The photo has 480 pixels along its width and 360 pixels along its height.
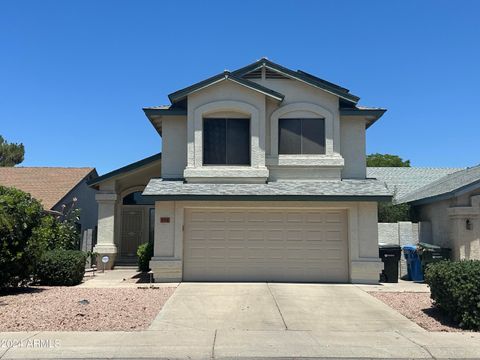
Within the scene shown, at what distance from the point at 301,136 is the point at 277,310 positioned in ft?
22.6

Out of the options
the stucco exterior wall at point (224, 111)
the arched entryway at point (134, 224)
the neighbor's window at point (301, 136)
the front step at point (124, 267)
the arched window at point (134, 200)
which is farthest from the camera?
the arched window at point (134, 200)

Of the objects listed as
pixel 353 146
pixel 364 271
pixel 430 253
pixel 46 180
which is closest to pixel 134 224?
pixel 46 180

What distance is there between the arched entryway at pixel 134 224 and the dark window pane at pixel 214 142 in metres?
5.92

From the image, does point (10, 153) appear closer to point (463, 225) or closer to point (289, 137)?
point (289, 137)

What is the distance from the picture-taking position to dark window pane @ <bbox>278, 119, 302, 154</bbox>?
1597 centimetres

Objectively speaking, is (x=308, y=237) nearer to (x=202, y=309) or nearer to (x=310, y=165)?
(x=310, y=165)

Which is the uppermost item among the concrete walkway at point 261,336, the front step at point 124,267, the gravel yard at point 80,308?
the front step at point 124,267

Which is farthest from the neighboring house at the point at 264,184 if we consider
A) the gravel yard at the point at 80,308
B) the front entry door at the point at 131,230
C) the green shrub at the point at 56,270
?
the front entry door at the point at 131,230

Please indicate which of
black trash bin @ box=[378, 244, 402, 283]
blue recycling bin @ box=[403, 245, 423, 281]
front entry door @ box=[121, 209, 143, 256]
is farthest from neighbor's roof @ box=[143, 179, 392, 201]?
front entry door @ box=[121, 209, 143, 256]

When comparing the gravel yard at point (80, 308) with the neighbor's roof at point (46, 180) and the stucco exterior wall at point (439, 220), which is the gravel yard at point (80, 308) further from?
the neighbor's roof at point (46, 180)

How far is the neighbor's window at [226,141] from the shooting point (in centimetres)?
1575

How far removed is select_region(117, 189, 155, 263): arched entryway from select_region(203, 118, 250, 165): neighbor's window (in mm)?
5991

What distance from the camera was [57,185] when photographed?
81.2ft

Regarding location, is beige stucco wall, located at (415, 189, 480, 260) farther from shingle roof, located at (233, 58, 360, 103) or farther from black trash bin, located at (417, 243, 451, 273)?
shingle roof, located at (233, 58, 360, 103)
